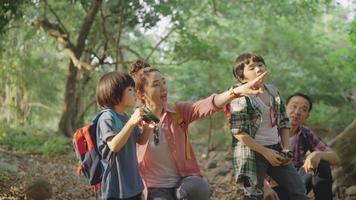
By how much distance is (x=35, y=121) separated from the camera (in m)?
16.5

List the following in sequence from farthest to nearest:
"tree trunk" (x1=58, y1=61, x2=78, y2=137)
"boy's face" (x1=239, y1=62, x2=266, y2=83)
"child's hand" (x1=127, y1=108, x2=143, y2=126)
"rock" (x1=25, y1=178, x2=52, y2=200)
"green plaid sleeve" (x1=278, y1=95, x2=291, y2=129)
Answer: "tree trunk" (x1=58, y1=61, x2=78, y2=137), "rock" (x1=25, y1=178, x2=52, y2=200), "green plaid sleeve" (x1=278, y1=95, x2=291, y2=129), "boy's face" (x1=239, y1=62, x2=266, y2=83), "child's hand" (x1=127, y1=108, x2=143, y2=126)

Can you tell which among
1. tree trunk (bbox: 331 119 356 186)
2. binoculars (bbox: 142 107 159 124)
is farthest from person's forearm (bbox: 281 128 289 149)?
tree trunk (bbox: 331 119 356 186)

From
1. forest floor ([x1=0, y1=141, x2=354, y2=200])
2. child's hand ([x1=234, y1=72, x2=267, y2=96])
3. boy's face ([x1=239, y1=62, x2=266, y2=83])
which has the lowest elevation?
forest floor ([x1=0, y1=141, x2=354, y2=200])

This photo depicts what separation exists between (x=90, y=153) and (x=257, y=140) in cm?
131

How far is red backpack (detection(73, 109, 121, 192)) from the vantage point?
3111 millimetres

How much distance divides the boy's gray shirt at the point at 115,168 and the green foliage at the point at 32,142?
681 cm

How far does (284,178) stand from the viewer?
11.9 ft

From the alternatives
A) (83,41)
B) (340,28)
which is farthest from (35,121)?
(340,28)

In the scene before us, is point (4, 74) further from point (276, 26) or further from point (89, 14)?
point (276, 26)

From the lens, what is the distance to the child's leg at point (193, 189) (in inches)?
121

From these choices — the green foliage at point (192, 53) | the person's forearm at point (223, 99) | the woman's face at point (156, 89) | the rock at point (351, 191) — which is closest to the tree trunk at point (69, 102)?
the green foliage at point (192, 53)

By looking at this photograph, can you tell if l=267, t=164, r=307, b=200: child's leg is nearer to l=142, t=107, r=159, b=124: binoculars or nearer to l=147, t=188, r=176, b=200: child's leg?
l=147, t=188, r=176, b=200: child's leg

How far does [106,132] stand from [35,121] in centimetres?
1417

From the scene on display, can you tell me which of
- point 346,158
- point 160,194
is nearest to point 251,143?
point 160,194
